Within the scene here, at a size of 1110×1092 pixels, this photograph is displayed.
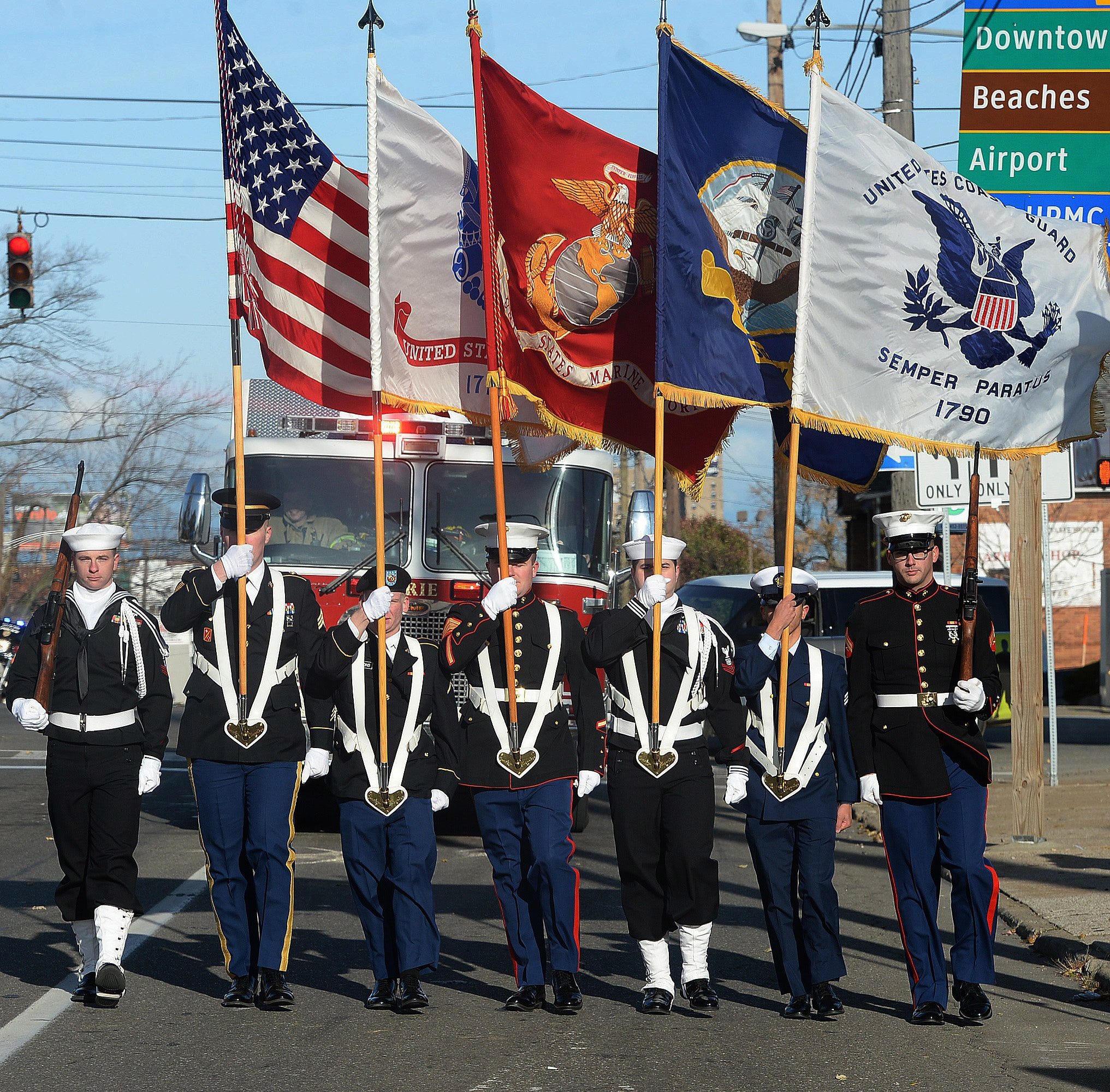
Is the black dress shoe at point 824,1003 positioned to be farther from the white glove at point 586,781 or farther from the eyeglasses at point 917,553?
the eyeglasses at point 917,553

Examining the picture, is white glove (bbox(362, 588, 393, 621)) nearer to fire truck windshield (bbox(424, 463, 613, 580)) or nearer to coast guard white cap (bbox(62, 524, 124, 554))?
coast guard white cap (bbox(62, 524, 124, 554))

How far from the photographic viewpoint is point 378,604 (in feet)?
22.4

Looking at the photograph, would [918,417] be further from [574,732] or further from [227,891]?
[227,891]

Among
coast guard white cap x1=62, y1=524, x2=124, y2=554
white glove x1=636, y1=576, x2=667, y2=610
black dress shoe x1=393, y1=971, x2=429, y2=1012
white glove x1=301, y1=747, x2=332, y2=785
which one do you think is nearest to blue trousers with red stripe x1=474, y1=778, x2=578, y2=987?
black dress shoe x1=393, y1=971, x2=429, y2=1012

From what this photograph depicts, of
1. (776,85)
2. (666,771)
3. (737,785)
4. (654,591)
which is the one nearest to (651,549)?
(654,591)

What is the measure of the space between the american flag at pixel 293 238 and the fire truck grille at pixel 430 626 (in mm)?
3693

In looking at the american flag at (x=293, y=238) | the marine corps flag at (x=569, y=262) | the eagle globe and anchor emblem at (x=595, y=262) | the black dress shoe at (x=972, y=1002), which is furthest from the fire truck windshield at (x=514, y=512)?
the black dress shoe at (x=972, y=1002)

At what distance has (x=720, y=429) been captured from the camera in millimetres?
8266

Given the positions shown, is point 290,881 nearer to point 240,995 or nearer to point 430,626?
point 240,995

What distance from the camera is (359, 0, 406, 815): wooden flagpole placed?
691 centimetres

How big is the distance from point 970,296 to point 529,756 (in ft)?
10.3

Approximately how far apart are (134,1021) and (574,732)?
239 centimetres

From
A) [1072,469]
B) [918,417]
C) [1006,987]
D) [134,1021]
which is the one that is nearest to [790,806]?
[1006,987]

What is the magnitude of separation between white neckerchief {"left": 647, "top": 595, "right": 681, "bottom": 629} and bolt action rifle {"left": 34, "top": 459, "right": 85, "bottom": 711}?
2590 mm
